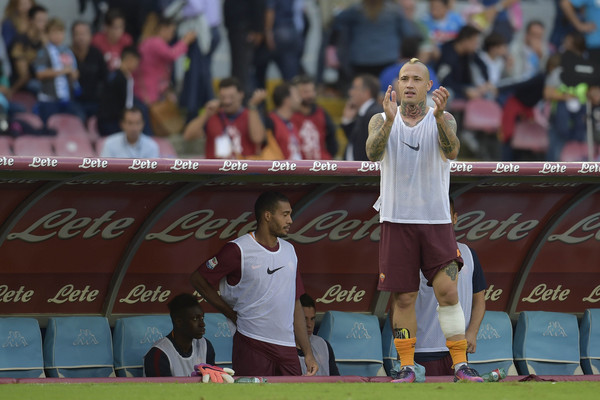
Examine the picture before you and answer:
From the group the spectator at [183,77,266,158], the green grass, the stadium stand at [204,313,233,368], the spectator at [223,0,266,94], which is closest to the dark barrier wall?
the stadium stand at [204,313,233,368]

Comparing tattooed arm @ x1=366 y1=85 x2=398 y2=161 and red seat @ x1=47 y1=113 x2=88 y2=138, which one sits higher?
tattooed arm @ x1=366 y1=85 x2=398 y2=161

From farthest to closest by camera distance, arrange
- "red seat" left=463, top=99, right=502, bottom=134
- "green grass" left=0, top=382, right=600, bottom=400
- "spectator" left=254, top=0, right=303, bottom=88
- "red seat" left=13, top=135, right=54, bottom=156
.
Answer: "red seat" left=463, top=99, right=502, bottom=134
"spectator" left=254, top=0, right=303, bottom=88
"red seat" left=13, top=135, right=54, bottom=156
"green grass" left=0, top=382, right=600, bottom=400

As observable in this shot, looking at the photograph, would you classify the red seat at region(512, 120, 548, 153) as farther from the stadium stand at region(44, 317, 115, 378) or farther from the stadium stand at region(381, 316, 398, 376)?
the stadium stand at region(44, 317, 115, 378)

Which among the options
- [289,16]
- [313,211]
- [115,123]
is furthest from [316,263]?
[289,16]

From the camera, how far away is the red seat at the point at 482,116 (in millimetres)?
15406

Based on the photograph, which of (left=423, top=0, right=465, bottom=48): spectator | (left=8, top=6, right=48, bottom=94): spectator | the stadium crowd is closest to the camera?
the stadium crowd

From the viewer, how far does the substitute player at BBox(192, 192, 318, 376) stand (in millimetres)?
8430

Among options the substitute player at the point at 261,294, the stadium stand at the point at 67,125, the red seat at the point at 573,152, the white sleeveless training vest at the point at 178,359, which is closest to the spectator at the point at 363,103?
the substitute player at the point at 261,294

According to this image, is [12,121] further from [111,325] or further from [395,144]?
[395,144]

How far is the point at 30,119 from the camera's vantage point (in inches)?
545

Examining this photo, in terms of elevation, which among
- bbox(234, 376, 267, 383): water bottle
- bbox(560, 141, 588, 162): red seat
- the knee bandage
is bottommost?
bbox(234, 376, 267, 383): water bottle

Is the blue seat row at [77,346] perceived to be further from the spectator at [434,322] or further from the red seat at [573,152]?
the red seat at [573,152]

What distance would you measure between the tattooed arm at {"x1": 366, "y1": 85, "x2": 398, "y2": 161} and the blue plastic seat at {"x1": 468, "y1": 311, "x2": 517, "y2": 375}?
122 inches

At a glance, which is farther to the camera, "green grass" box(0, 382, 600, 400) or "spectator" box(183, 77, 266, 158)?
"spectator" box(183, 77, 266, 158)
